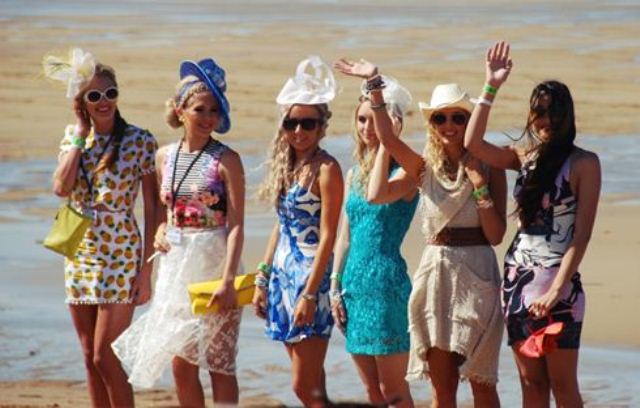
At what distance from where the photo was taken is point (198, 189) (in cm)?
888

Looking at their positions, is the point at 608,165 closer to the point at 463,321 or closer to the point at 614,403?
the point at 614,403

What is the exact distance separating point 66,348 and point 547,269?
544cm

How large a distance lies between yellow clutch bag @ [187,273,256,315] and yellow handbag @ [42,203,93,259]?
62cm

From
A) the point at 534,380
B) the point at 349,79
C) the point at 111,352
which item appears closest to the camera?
the point at 534,380

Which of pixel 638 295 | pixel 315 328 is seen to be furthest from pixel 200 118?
pixel 638 295

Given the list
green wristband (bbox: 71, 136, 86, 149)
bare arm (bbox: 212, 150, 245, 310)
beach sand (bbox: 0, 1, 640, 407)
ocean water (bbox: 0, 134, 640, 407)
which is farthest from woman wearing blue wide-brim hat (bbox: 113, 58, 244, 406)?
beach sand (bbox: 0, 1, 640, 407)

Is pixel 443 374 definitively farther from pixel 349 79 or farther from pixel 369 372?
pixel 349 79

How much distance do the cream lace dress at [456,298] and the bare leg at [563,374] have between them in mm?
427

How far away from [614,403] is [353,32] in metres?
23.9

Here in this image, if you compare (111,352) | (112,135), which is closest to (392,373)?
(111,352)

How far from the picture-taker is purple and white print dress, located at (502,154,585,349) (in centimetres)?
816

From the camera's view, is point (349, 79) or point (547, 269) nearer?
point (547, 269)

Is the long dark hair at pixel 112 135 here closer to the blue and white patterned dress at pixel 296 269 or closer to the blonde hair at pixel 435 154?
the blue and white patterned dress at pixel 296 269

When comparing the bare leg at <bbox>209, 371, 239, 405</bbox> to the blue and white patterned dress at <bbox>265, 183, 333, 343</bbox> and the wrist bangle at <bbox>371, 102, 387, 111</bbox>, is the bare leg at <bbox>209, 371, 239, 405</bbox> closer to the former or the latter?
the blue and white patterned dress at <bbox>265, 183, 333, 343</bbox>
